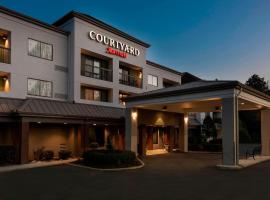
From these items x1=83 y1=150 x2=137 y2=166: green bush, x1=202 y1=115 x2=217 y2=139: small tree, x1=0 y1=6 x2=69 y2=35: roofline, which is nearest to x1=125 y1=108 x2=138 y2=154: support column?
x1=83 y1=150 x2=137 y2=166: green bush

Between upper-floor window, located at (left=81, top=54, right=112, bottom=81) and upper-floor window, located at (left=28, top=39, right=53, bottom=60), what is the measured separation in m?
3.65

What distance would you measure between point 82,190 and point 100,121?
12396 mm

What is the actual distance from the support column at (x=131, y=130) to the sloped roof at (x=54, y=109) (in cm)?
187

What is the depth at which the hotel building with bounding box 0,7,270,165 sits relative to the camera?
18.4 meters

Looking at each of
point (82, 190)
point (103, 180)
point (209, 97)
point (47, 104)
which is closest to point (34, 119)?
point (47, 104)

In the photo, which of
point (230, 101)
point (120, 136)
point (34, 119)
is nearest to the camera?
point (230, 101)

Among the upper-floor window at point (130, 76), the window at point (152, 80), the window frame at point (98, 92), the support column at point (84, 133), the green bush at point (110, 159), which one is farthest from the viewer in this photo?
the window at point (152, 80)

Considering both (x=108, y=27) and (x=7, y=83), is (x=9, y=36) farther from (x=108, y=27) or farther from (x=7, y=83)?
(x=108, y=27)

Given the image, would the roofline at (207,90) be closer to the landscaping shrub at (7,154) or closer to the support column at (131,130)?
the support column at (131,130)

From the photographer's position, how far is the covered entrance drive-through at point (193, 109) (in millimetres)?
16656

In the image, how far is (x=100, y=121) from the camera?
23172mm

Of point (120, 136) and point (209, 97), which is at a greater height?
point (209, 97)

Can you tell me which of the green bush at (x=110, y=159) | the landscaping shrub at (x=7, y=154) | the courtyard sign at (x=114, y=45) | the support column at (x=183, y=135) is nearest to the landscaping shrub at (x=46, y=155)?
the landscaping shrub at (x=7, y=154)

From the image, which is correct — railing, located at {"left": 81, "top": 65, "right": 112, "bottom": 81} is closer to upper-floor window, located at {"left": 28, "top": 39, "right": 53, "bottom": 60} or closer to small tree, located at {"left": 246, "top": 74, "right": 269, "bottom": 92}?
upper-floor window, located at {"left": 28, "top": 39, "right": 53, "bottom": 60}
